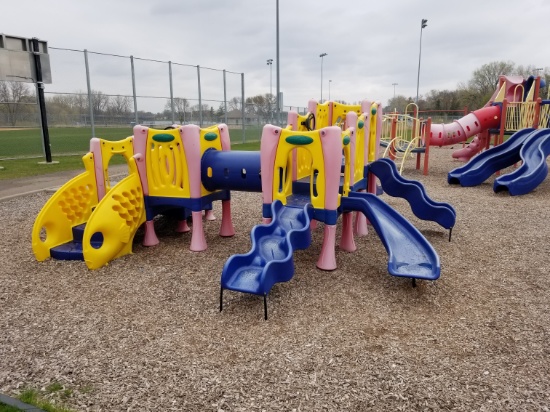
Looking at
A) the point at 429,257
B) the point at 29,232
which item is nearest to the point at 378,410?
the point at 429,257

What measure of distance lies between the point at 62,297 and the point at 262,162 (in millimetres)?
2482

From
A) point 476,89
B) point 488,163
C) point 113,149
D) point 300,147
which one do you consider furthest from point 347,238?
point 476,89

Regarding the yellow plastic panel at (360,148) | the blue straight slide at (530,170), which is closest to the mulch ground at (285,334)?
the yellow plastic panel at (360,148)

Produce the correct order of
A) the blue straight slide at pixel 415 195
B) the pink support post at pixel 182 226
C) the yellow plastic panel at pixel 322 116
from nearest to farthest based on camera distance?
the blue straight slide at pixel 415 195 < the pink support post at pixel 182 226 < the yellow plastic panel at pixel 322 116

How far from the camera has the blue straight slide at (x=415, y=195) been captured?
19.6 ft

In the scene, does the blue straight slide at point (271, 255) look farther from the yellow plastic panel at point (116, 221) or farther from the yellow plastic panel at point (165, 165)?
the yellow plastic panel at point (116, 221)

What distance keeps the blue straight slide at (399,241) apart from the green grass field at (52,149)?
10.2 meters

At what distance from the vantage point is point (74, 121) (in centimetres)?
1867

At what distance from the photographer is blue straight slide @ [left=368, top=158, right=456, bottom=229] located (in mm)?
5965

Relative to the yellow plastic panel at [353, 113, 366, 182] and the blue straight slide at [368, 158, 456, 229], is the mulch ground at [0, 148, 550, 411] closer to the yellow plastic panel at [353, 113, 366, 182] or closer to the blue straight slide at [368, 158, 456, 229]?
the blue straight slide at [368, 158, 456, 229]

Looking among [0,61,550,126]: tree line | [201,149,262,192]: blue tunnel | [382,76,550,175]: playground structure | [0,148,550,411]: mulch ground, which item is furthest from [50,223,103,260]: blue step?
[0,61,550,126]: tree line

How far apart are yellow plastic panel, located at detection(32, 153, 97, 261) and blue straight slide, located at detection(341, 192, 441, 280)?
3.41 meters

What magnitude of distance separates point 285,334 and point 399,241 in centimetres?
194

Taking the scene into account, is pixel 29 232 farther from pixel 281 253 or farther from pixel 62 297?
pixel 281 253
